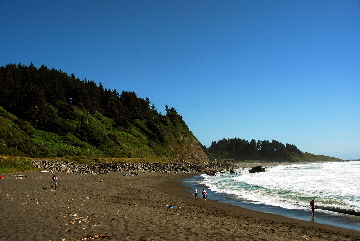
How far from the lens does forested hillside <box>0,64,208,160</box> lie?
51438 mm

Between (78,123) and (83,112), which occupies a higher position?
(83,112)

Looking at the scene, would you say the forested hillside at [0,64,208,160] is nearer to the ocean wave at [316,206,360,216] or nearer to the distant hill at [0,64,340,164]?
the distant hill at [0,64,340,164]

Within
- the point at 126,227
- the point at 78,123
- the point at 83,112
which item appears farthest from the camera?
the point at 83,112

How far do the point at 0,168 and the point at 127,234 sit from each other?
29414mm

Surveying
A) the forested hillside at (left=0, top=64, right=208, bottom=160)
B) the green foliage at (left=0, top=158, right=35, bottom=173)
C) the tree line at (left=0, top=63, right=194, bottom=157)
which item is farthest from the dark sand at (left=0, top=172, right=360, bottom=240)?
the tree line at (left=0, top=63, right=194, bottom=157)

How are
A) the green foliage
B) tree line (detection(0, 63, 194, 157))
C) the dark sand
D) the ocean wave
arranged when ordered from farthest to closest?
tree line (detection(0, 63, 194, 157)) < the green foliage < the ocean wave < the dark sand

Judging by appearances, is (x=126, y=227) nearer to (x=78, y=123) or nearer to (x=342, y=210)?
(x=342, y=210)

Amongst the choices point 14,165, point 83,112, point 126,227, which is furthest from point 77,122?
point 126,227

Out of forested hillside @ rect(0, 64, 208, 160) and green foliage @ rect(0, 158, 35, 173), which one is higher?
forested hillside @ rect(0, 64, 208, 160)

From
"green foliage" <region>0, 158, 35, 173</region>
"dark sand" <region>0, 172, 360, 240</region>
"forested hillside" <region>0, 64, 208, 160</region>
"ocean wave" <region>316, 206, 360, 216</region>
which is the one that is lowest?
"ocean wave" <region>316, 206, 360, 216</region>

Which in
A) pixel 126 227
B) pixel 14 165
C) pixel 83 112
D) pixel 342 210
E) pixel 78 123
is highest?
pixel 83 112

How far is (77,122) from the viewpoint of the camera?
228 feet

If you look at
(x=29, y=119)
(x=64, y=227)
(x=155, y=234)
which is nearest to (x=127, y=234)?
(x=155, y=234)

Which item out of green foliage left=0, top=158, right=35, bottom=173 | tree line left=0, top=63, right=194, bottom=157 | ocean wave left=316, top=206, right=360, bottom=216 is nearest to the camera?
ocean wave left=316, top=206, right=360, bottom=216
